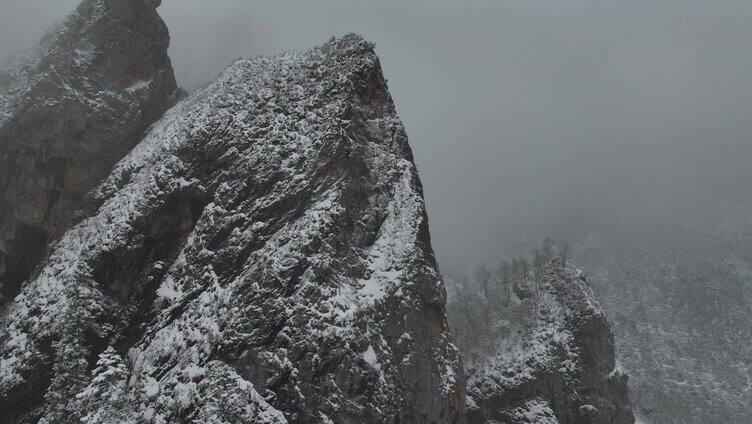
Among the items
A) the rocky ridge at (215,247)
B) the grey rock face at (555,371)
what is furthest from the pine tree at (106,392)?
the grey rock face at (555,371)

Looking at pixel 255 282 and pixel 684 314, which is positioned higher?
pixel 684 314

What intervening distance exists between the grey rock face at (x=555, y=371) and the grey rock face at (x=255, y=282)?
1910 centimetres

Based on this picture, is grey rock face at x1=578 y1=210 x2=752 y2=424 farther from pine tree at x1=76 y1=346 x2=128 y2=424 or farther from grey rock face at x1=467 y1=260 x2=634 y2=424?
pine tree at x1=76 y1=346 x2=128 y2=424

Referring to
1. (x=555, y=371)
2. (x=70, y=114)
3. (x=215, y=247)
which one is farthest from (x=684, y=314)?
(x=70, y=114)

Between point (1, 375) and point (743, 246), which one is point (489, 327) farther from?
point (743, 246)

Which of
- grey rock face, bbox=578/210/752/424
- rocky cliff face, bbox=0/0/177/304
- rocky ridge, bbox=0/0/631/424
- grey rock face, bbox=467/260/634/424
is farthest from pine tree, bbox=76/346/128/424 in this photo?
grey rock face, bbox=578/210/752/424

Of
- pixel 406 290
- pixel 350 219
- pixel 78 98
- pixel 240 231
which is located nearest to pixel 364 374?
pixel 406 290

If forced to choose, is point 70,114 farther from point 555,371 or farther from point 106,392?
point 555,371

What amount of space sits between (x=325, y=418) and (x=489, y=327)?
111 feet

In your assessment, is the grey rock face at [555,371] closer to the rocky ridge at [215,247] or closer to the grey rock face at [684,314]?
the rocky ridge at [215,247]

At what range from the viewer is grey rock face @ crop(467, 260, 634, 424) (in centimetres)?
4159

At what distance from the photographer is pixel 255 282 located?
21.1 m

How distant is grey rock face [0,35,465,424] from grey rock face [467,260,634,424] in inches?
752

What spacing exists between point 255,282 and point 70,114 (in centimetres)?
1743
